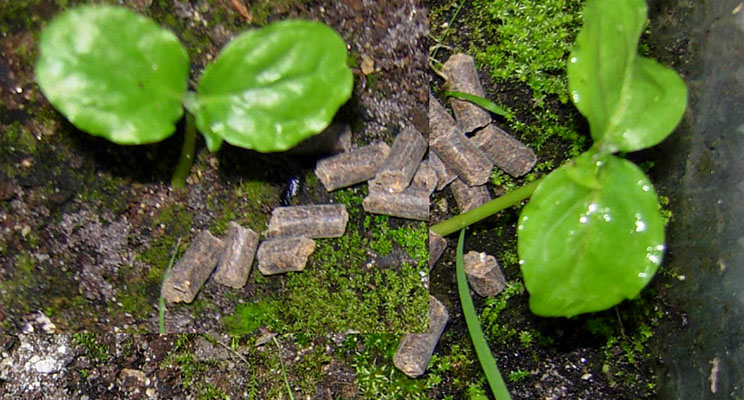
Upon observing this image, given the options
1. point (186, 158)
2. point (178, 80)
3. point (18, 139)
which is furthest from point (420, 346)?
point (18, 139)

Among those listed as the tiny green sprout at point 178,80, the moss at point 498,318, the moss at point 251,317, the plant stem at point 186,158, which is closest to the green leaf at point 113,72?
the tiny green sprout at point 178,80

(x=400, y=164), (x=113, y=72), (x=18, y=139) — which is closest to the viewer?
(x=113, y=72)

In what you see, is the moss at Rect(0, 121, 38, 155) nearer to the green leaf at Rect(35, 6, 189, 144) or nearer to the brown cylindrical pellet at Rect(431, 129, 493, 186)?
the green leaf at Rect(35, 6, 189, 144)

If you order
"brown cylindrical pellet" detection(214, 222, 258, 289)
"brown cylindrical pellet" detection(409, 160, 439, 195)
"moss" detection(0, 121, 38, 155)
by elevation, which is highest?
"moss" detection(0, 121, 38, 155)

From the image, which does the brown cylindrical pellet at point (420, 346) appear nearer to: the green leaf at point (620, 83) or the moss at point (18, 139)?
the green leaf at point (620, 83)

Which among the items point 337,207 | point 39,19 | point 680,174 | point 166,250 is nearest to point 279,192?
point 337,207

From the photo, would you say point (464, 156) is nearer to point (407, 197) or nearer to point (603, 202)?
point (407, 197)

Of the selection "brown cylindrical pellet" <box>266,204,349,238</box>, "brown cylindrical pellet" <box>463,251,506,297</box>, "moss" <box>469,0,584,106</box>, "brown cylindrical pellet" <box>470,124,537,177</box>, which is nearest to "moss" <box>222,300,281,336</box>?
"brown cylindrical pellet" <box>266,204,349,238</box>
